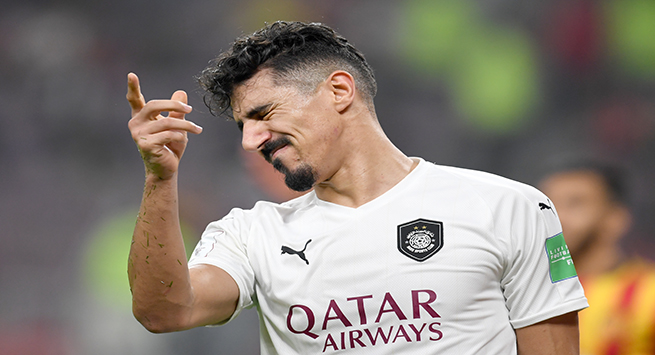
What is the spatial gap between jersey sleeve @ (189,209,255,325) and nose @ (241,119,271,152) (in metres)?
0.25

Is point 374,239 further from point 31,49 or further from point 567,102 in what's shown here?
point 31,49

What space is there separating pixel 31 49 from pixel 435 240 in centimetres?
330

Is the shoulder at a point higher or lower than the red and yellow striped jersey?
higher

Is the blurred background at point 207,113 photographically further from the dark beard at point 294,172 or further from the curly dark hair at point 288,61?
the dark beard at point 294,172

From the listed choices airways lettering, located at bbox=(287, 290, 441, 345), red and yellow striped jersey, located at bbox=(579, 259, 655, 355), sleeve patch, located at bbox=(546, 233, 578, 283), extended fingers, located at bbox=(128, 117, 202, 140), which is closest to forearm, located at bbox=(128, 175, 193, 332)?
extended fingers, located at bbox=(128, 117, 202, 140)

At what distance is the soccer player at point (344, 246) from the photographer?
138 cm

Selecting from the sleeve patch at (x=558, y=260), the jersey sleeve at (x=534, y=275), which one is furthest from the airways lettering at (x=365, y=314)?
the sleeve patch at (x=558, y=260)

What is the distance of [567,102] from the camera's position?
3912 mm

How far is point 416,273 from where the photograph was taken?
146 centimetres

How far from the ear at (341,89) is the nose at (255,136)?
228 mm

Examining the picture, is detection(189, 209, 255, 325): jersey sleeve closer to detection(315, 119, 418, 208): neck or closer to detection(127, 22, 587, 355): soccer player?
detection(127, 22, 587, 355): soccer player

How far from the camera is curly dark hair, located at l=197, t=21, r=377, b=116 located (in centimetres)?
166

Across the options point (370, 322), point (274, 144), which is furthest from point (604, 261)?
point (274, 144)

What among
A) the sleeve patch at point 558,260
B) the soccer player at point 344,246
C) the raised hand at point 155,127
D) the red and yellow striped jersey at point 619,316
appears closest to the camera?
the raised hand at point 155,127
